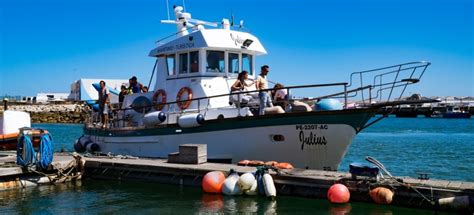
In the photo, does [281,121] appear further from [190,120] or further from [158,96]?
A: [158,96]

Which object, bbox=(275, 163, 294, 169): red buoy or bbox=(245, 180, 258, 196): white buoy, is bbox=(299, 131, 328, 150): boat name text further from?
bbox=(245, 180, 258, 196): white buoy

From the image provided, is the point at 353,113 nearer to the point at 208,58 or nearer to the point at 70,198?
the point at 208,58

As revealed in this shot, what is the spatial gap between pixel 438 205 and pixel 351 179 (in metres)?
1.67

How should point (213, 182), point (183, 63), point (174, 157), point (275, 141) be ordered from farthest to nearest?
point (183, 63) → point (174, 157) → point (275, 141) → point (213, 182)

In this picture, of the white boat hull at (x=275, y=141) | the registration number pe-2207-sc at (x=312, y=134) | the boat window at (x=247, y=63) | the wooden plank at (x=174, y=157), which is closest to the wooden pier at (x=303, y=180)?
the wooden plank at (x=174, y=157)

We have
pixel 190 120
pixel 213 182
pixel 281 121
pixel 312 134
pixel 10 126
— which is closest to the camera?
pixel 213 182

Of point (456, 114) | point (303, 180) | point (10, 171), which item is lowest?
A: point (303, 180)

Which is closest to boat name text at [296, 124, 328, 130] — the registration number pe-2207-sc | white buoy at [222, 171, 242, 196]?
the registration number pe-2207-sc

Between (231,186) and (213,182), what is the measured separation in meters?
0.44

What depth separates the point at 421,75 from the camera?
10.5 meters

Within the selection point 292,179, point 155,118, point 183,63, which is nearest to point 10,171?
point 155,118

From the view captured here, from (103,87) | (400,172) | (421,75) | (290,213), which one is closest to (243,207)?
→ (290,213)

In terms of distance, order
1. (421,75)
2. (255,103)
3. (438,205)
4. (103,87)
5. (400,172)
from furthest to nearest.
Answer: (400,172), (103,87), (255,103), (421,75), (438,205)

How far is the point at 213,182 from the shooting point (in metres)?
10.7
